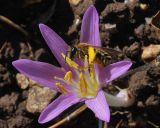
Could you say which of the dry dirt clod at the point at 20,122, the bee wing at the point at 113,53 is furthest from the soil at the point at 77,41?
the bee wing at the point at 113,53

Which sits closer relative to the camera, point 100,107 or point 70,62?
point 100,107

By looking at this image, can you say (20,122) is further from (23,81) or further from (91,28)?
(91,28)

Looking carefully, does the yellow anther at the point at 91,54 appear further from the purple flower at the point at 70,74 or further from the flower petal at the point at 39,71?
the flower petal at the point at 39,71

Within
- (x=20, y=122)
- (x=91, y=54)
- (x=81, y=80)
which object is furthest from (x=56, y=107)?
(x=20, y=122)

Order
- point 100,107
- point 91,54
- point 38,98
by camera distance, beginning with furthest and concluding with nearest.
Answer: point 38,98 < point 91,54 < point 100,107

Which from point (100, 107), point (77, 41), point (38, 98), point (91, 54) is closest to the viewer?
point (100, 107)

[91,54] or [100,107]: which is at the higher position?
[91,54]

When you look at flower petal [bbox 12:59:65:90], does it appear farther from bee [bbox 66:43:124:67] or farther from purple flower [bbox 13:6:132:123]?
bee [bbox 66:43:124:67]

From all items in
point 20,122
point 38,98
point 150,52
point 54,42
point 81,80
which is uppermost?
point 54,42
